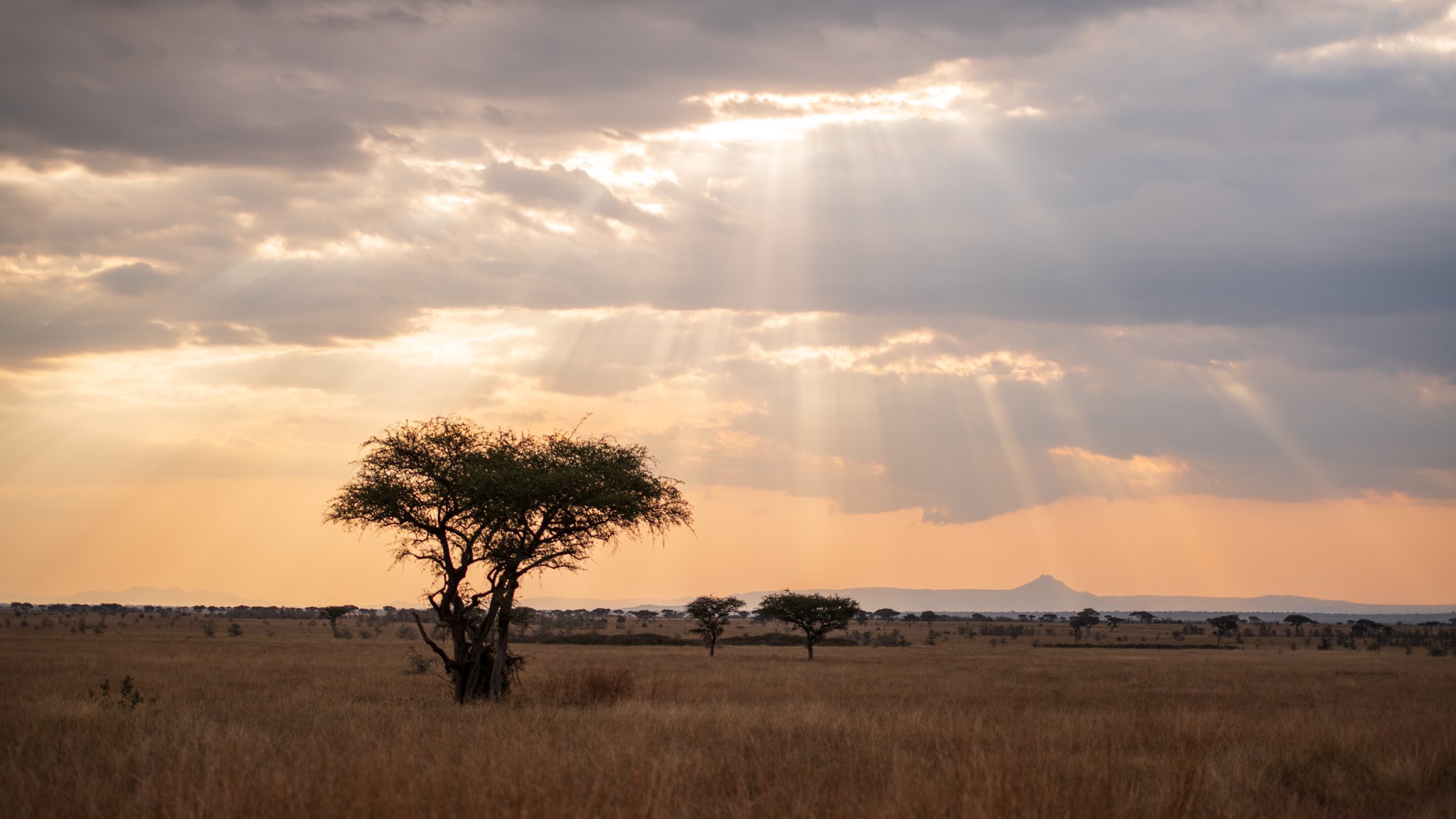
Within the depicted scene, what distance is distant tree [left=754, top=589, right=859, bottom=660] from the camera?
77.6 m

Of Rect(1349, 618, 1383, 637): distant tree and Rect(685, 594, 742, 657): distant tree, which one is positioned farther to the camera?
Rect(1349, 618, 1383, 637): distant tree

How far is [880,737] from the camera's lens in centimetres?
1786

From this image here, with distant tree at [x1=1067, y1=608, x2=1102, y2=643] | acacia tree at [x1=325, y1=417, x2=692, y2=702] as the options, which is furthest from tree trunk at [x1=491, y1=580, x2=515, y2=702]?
distant tree at [x1=1067, y1=608, x2=1102, y2=643]

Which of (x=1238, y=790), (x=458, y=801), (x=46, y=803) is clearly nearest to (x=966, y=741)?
(x=1238, y=790)

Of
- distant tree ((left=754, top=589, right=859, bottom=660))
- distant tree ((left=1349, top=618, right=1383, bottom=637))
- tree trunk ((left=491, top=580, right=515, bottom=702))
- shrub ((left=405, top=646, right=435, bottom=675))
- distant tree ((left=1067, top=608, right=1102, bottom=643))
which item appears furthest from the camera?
distant tree ((left=1349, top=618, right=1383, bottom=637))

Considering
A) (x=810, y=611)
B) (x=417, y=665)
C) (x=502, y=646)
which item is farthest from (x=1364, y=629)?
(x=502, y=646)

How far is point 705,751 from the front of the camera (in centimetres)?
1591

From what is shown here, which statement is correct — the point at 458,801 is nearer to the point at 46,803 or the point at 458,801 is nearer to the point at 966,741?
the point at 46,803

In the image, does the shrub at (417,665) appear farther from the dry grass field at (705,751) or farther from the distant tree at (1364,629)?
the distant tree at (1364,629)

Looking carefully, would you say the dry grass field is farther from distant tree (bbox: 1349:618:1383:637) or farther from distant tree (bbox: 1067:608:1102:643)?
distant tree (bbox: 1349:618:1383:637)

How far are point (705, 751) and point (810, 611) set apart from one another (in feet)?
206

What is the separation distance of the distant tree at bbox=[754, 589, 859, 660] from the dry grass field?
131 feet

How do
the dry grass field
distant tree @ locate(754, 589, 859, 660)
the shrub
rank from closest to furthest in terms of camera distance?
the dry grass field → the shrub → distant tree @ locate(754, 589, 859, 660)

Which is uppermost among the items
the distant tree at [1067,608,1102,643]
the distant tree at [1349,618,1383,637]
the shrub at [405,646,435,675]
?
the shrub at [405,646,435,675]
